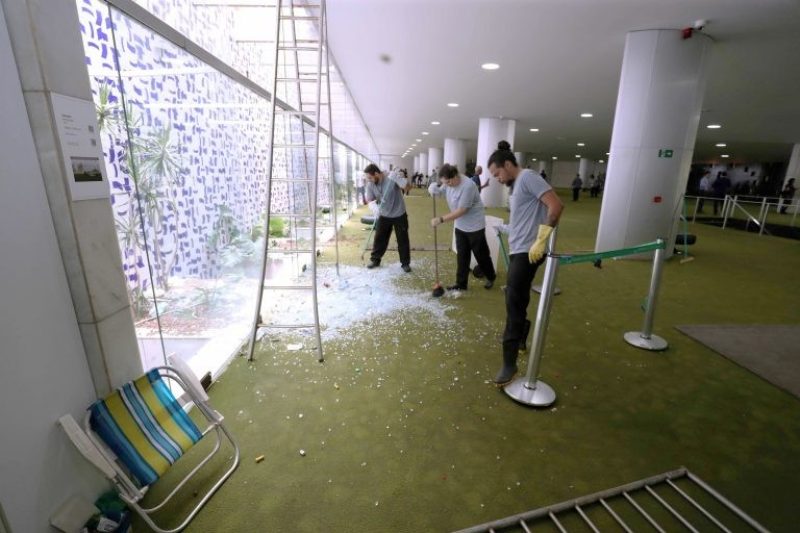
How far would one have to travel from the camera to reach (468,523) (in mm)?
1831

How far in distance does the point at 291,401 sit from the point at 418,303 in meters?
2.21

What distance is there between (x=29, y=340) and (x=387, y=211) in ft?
15.3

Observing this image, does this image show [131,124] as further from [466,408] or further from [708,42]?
[708,42]

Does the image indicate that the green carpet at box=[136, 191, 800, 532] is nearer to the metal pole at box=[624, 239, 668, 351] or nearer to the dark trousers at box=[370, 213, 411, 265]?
the metal pole at box=[624, 239, 668, 351]

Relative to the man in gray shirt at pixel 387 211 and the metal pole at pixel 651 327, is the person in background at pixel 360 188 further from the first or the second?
the metal pole at pixel 651 327

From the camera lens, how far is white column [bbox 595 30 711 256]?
561 cm

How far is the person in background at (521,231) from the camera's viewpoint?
2.68m

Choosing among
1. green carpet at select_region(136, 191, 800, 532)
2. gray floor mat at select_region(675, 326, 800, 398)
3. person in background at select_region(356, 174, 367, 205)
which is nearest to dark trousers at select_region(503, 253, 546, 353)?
green carpet at select_region(136, 191, 800, 532)

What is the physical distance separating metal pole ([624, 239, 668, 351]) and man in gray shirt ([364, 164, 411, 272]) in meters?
3.20

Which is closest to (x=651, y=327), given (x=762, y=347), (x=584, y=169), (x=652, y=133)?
(x=762, y=347)

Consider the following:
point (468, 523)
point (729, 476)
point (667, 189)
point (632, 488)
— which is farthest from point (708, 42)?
point (468, 523)

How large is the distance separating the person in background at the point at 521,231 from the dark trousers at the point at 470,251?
187 cm

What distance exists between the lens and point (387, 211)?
5832mm

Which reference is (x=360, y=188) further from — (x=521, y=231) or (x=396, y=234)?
(x=521, y=231)
